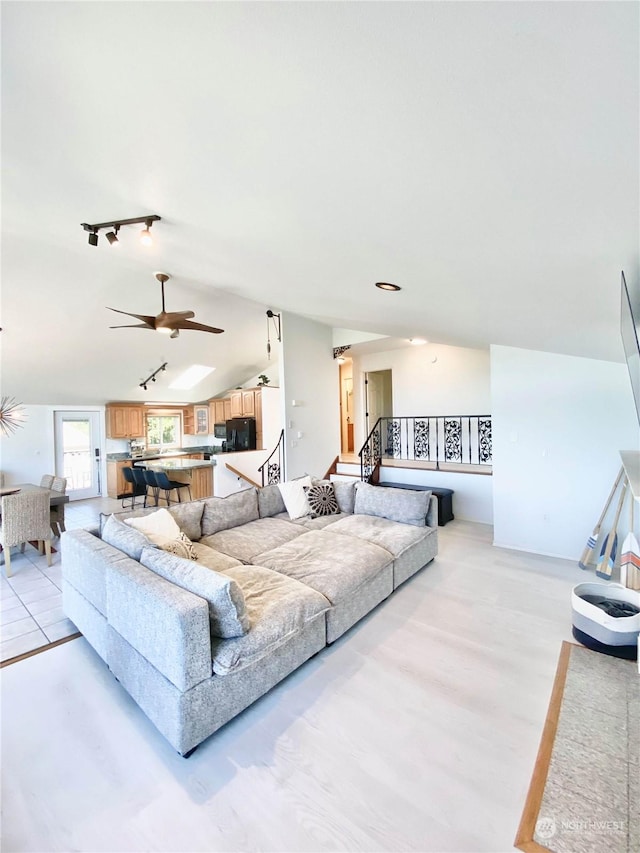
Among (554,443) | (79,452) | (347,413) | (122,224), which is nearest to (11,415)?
(79,452)

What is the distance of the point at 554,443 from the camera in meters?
4.24

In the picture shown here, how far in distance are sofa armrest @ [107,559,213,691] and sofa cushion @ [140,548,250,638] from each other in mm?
59

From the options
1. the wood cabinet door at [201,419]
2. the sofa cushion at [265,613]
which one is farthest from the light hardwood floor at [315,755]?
the wood cabinet door at [201,419]

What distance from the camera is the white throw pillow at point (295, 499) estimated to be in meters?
4.34

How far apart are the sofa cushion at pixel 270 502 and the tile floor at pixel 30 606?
6.65 feet

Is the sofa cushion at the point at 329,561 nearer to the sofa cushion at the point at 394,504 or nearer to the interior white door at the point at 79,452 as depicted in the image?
the sofa cushion at the point at 394,504

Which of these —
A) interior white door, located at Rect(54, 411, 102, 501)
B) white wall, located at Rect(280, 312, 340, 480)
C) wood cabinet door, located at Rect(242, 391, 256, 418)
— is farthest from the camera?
wood cabinet door, located at Rect(242, 391, 256, 418)

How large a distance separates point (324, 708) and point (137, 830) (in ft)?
3.27

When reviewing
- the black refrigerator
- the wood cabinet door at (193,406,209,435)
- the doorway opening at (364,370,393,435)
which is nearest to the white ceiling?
Answer: the doorway opening at (364,370,393,435)

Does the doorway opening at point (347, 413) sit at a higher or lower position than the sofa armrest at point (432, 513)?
higher

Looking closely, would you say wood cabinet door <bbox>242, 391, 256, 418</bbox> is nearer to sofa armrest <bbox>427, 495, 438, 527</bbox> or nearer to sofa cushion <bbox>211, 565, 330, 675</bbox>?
sofa armrest <bbox>427, 495, 438, 527</bbox>

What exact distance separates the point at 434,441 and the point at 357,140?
6.09 metres

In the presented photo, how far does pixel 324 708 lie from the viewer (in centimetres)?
211

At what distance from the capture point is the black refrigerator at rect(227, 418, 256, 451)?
7883 millimetres
